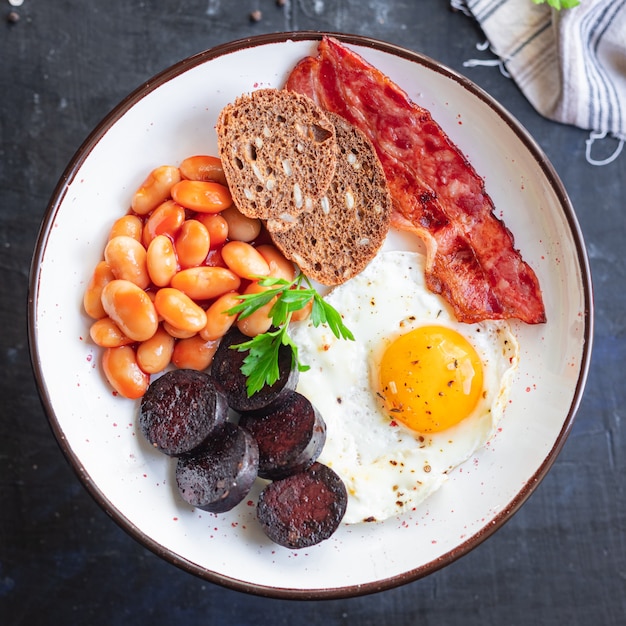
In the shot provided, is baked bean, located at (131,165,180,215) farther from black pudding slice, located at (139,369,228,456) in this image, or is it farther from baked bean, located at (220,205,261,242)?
black pudding slice, located at (139,369,228,456)

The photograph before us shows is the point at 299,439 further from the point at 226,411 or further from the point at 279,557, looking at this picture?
the point at 279,557

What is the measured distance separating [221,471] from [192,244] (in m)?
0.63

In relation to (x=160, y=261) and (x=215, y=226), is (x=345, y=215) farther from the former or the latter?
(x=160, y=261)

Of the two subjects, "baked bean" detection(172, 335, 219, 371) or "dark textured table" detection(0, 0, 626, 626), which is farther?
"dark textured table" detection(0, 0, 626, 626)

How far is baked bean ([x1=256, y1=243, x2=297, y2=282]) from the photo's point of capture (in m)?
2.02

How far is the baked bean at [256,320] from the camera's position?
193 cm

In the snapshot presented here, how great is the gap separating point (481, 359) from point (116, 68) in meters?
1.51

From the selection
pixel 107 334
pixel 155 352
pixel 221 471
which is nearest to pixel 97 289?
pixel 107 334

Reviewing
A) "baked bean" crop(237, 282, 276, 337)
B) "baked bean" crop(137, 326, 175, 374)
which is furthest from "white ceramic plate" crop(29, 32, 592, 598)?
"baked bean" crop(237, 282, 276, 337)

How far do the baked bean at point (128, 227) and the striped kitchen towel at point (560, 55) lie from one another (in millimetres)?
1254

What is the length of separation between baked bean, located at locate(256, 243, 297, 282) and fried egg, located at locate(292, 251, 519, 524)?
0.15 m

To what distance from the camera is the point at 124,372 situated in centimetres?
195

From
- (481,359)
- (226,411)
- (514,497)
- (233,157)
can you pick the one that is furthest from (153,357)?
(514,497)

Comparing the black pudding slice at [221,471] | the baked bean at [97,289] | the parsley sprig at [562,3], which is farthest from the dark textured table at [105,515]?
the black pudding slice at [221,471]
